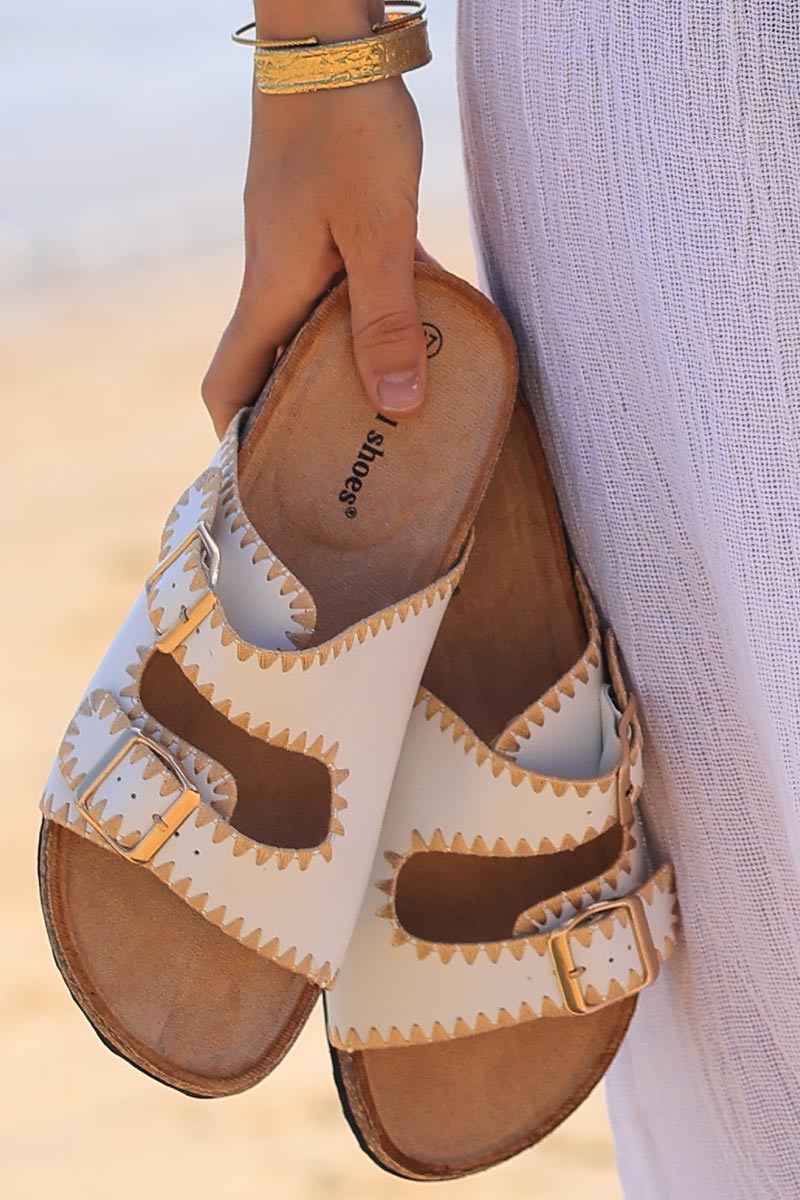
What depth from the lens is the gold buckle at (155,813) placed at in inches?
26.2

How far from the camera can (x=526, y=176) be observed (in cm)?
73

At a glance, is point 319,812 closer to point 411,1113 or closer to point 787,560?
point 411,1113

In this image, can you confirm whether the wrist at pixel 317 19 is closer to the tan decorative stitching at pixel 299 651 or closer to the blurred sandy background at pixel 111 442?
the tan decorative stitching at pixel 299 651

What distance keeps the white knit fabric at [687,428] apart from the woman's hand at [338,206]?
7cm

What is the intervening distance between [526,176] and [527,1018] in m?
0.43

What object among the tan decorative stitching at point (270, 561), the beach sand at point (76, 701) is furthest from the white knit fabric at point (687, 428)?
the beach sand at point (76, 701)

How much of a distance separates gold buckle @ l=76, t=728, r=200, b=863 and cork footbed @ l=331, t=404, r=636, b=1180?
17 centimetres

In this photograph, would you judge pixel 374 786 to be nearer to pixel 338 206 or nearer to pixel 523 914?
pixel 523 914

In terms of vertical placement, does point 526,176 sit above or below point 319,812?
above

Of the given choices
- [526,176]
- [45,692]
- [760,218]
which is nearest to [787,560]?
[760,218]

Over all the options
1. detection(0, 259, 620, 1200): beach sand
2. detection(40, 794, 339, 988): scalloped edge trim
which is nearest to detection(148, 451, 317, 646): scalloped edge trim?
detection(40, 794, 339, 988): scalloped edge trim

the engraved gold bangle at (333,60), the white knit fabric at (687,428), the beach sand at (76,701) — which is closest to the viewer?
the white knit fabric at (687,428)

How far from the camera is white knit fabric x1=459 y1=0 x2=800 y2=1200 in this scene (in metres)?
0.59

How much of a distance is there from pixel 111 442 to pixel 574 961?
8.14ft
